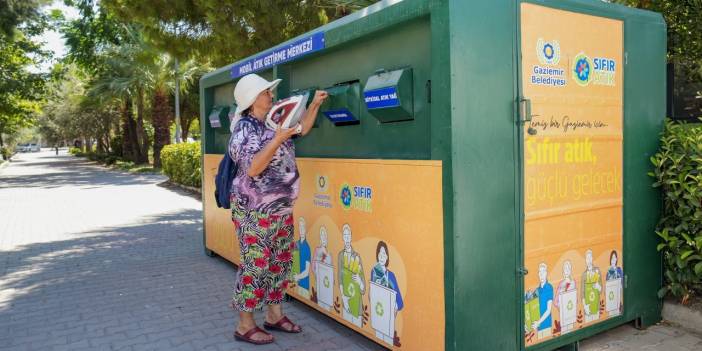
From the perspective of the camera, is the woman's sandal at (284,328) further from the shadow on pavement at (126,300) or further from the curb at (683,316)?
the curb at (683,316)

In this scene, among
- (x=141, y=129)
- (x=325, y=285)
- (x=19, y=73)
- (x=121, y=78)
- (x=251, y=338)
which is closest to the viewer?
(x=251, y=338)

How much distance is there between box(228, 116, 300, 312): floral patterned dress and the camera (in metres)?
3.60

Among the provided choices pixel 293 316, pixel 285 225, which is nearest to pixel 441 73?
pixel 285 225

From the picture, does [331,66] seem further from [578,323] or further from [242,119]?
[578,323]

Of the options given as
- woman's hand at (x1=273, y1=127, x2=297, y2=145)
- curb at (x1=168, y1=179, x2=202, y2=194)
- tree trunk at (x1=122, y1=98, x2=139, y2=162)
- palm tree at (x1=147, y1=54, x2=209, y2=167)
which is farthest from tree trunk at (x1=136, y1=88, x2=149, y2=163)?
woman's hand at (x1=273, y1=127, x2=297, y2=145)

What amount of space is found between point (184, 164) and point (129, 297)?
11.7 metres

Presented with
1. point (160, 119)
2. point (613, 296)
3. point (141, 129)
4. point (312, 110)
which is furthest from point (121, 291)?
point (141, 129)

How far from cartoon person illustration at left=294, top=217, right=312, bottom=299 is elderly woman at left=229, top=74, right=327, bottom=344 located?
479mm

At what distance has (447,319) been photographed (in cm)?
294

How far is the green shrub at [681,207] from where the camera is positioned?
3.63 metres

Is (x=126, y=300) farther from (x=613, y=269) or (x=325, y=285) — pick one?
(x=613, y=269)

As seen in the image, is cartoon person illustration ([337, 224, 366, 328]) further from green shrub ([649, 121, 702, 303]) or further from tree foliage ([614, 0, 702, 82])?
tree foliage ([614, 0, 702, 82])

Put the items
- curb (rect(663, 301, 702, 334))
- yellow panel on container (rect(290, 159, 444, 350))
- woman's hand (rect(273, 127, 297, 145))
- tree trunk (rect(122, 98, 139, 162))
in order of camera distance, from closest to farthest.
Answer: yellow panel on container (rect(290, 159, 444, 350))
woman's hand (rect(273, 127, 297, 145))
curb (rect(663, 301, 702, 334))
tree trunk (rect(122, 98, 139, 162))

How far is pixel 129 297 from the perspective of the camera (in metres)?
5.11
